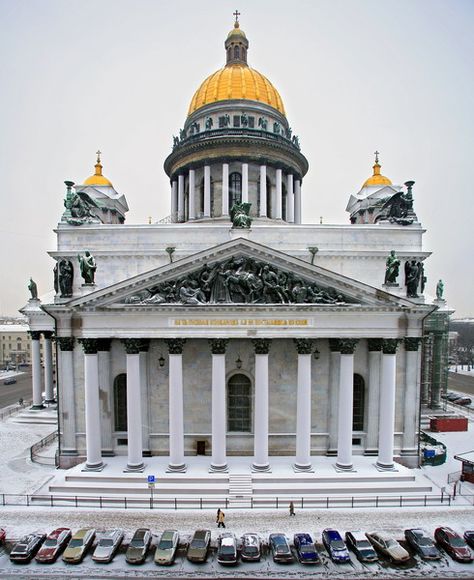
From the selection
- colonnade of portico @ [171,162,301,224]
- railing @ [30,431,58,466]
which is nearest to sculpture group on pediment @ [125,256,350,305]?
railing @ [30,431,58,466]

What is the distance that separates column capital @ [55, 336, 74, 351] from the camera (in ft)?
74.0

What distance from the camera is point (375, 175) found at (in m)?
44.1

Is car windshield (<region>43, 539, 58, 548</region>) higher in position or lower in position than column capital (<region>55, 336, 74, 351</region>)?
lower

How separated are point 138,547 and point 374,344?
50.4ft

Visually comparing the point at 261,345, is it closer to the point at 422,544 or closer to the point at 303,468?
the point at 303,468

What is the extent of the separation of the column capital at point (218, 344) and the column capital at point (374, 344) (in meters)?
8.35

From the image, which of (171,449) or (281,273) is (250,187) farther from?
(171,449)

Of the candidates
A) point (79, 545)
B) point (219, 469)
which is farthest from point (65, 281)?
point (219, 469)

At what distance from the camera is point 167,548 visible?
604 inches

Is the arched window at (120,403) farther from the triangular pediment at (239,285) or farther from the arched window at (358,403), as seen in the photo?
the arched window at (358,403)

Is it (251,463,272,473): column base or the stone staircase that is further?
(251,463,272,473): column base

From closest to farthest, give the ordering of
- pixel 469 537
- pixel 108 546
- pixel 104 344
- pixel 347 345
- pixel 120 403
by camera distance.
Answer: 1. pixel 108 546
2. pixel 469 537
3. pixel 347 345
4. pixel 104 344
5. pixel 120 403

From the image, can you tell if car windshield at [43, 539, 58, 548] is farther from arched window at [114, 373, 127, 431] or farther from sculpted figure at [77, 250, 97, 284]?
sculpted figure at [77, 250, 97, 284]

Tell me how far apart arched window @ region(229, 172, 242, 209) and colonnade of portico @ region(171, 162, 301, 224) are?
44cm
